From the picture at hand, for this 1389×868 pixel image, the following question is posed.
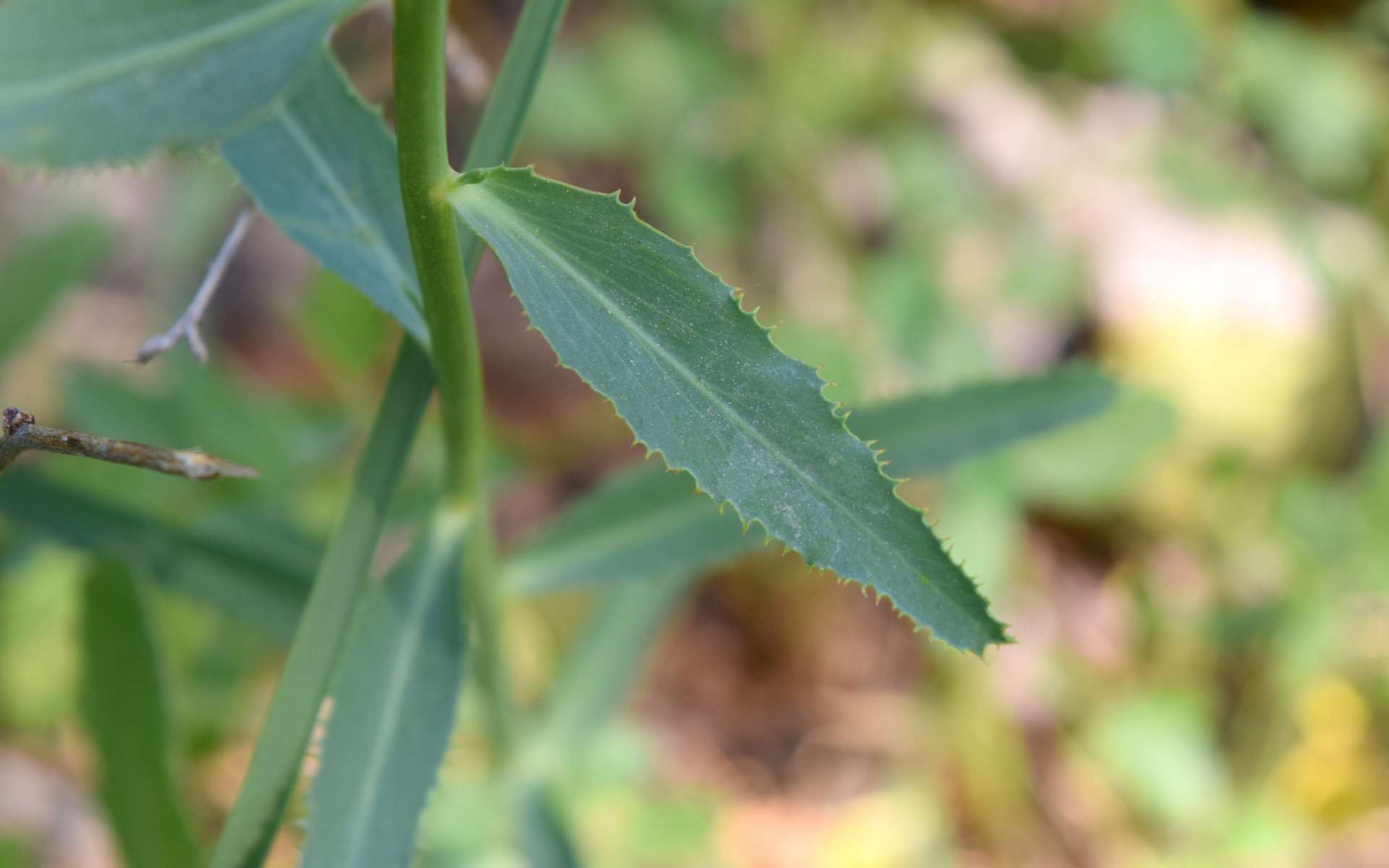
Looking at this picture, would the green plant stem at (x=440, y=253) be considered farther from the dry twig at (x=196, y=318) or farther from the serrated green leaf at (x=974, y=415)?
the serrated green leaf at (x=974, y=415)

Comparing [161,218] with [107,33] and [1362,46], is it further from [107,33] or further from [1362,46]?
[1362,46]

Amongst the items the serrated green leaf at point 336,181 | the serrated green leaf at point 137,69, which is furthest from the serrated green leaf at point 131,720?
the serrated green leaf at point 137,69

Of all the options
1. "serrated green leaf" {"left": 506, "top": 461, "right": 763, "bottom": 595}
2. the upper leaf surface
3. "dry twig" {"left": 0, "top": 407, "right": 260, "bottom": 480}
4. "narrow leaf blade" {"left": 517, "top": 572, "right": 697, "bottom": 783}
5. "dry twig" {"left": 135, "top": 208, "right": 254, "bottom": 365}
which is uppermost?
"narrow leaf blade" {"left": 517, "top": 572, "right": 697, "bottom": 783}

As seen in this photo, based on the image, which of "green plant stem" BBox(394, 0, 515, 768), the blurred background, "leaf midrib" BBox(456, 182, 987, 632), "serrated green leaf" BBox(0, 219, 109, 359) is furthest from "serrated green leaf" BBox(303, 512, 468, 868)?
"serrated green leaf" BBox(0, 219, 109, 359)

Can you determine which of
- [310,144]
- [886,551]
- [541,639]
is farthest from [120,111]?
[541,639]

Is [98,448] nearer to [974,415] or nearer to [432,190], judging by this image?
[432,190]

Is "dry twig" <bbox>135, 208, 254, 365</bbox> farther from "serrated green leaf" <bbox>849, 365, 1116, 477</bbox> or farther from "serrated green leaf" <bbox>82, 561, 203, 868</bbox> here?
"serrated green leaf" <bbox>849, 365, 1116, 477</bbox>
